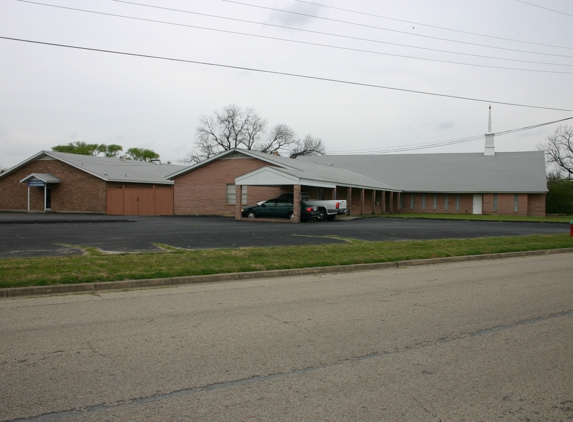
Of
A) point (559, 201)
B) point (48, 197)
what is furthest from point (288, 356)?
point (559, 201)

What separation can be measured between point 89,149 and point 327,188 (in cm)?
7476

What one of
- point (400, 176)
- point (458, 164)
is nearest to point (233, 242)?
point (400, 176)

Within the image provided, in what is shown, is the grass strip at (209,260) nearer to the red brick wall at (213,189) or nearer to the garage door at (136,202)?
the red brick wall at (213,189)

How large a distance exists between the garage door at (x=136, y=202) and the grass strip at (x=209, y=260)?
28.3 metres

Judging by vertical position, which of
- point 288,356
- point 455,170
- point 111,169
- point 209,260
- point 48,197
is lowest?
point 288,356

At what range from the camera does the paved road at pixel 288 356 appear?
4.66m

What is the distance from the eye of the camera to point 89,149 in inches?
4104

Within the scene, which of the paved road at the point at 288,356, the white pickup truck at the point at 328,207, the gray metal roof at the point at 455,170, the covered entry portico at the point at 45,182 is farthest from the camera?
the gray metal roof at the point at 455,170

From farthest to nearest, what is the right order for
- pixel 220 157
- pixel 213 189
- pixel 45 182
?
pixel 45 182 < pixel 213 189 < pixel 220 157

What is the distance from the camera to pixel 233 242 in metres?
18.5

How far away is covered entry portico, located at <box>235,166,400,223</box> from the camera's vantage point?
3312 cm

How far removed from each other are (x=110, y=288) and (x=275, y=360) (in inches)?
239

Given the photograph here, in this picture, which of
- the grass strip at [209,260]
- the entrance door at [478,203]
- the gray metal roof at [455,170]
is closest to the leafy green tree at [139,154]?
the gray metal roof at [455,170]

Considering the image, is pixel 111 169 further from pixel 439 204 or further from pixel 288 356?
pixel 288 356
